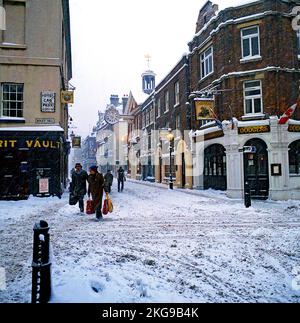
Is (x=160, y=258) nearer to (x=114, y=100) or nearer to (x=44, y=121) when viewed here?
(x=44, y=121)

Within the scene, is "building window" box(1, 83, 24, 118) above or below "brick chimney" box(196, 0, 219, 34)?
below

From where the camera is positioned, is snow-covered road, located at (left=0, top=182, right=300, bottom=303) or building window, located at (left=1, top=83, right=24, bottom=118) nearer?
snow-covered road, located at (left=0, top=182, right=300, bottom=303)

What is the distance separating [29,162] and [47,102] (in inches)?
119

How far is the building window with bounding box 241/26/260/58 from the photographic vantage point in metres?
14.7

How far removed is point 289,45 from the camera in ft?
46.5

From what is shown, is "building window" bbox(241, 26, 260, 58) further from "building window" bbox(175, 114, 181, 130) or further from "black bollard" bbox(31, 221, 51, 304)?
"black bollard" bbox(31, 221, 51, 304)

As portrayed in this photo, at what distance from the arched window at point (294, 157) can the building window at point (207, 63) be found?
7.05m

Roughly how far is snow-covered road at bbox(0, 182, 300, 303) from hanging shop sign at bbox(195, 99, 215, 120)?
7.24 meters

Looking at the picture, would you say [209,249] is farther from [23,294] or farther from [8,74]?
[8,74]

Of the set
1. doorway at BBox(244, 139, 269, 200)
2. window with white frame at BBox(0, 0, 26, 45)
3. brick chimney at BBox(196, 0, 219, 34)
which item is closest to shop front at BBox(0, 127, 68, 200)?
window with white frame at BBox(0, 0, 26, 45)

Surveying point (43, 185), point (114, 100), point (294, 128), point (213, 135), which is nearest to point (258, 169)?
point (294, 128)

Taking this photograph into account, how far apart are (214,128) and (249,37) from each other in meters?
5.46
